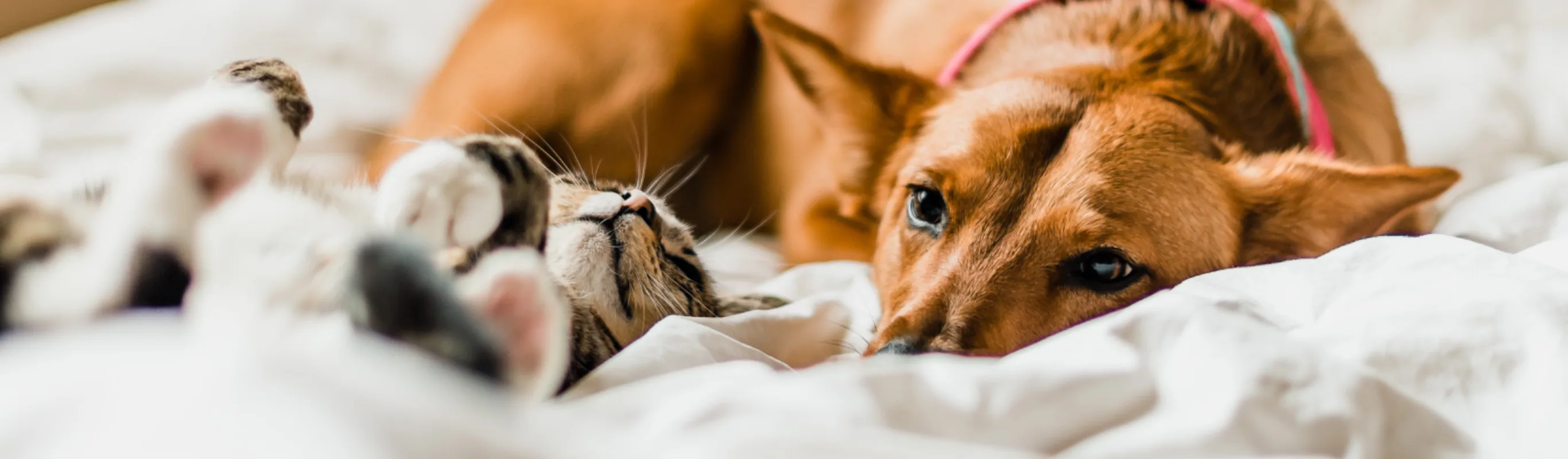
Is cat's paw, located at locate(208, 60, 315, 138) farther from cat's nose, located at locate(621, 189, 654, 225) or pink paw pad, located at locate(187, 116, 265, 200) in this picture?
cat's nose, located at locate(621, 189, 654, 225)

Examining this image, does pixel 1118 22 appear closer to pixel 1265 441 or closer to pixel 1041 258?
pixel 1041 258

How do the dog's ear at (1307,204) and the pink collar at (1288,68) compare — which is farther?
the pink collar at (1288,68)

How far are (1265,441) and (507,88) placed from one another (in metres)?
1.31

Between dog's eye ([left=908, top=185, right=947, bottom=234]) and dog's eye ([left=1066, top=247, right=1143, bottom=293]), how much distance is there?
17 centimetres

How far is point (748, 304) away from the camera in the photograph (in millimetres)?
1121

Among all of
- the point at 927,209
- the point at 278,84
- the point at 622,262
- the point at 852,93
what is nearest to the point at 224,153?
the point at 278,84

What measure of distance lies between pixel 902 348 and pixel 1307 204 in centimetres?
55

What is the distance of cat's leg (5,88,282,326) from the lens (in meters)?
0.58

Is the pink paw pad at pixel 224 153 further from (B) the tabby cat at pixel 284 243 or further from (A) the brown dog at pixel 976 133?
(A) the brown dog at pixel 976 133

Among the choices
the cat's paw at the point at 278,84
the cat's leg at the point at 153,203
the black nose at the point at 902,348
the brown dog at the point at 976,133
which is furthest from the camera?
the brown dog at the point at 976,133

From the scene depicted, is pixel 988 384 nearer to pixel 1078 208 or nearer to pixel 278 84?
pixel 1078 208

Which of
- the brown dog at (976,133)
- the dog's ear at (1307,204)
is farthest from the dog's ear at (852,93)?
the dog's ear at (1307,204)

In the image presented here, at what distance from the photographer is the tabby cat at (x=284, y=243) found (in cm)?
49

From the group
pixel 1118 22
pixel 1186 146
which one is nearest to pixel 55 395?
pixel 1186 146
